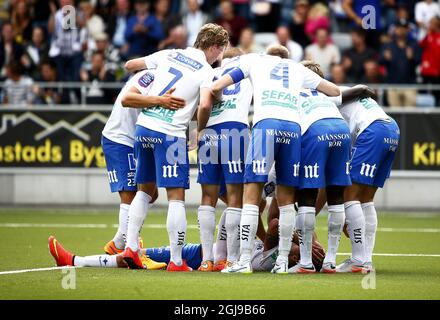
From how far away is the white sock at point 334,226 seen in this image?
37.2ft

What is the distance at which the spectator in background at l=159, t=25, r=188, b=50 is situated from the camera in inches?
843

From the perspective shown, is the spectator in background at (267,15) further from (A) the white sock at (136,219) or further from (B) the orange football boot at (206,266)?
(B) the orange football boot at (206,266)

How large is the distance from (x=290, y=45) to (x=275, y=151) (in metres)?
10.9

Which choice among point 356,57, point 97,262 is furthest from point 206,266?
point 356,57

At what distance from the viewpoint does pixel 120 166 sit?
42.2 ft

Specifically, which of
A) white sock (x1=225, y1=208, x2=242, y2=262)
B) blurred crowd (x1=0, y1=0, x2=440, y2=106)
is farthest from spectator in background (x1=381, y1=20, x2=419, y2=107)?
white sock (x1=225, y1=208, x2=242, y2=262)

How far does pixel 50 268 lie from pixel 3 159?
9.71 meters

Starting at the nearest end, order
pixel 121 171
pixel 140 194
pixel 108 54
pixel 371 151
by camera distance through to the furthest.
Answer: pixel 140 194
pixel 371 151
pixel 121 171
pixel 108 54

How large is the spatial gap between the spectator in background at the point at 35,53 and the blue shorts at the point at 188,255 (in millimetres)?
11233

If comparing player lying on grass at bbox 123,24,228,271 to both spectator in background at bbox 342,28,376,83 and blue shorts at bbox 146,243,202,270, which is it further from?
spectator in background at bbox 342,28,376,83

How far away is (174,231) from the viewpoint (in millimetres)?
11172

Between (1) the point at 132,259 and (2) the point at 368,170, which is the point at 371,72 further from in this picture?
(1) the point at 132,259

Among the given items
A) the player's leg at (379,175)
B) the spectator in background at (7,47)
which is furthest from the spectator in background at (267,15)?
the player's leg at (379,175)
